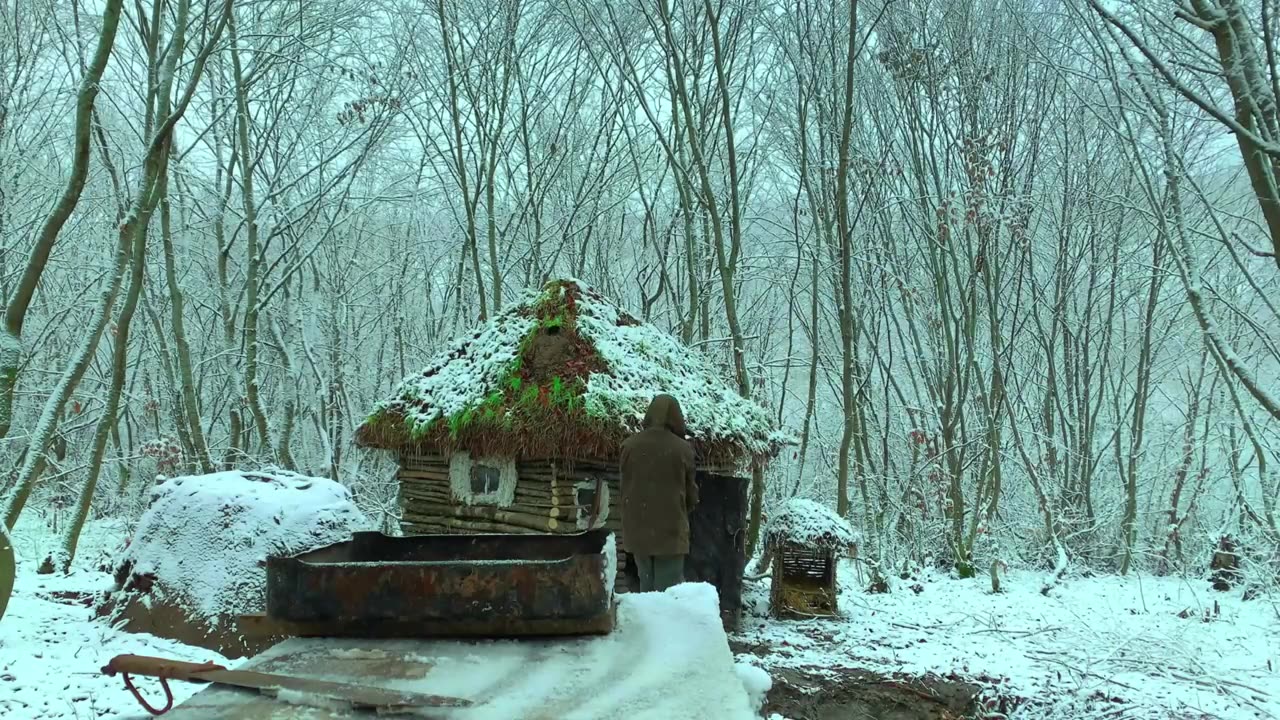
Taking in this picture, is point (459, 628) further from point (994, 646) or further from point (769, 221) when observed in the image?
point (769, 221)

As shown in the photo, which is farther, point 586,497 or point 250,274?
point 250,274

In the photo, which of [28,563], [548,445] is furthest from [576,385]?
[28,563]

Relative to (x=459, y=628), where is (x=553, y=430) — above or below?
above

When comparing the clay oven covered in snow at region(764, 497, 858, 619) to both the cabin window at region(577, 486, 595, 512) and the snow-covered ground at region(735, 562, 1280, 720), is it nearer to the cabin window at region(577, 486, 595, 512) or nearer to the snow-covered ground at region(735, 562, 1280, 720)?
the snow-covered ground at region(735, 562, 1280, 720)

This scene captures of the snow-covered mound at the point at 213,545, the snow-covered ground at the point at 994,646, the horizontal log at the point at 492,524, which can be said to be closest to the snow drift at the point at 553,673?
the snow-covered ground at the point at 994,646

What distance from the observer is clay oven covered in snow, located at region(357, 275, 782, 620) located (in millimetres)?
7918

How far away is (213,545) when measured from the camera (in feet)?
19.3

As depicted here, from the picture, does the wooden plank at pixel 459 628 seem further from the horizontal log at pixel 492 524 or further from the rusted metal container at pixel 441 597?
the horizontal log at pixel 492 524

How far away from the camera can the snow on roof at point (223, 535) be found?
5.77 meters

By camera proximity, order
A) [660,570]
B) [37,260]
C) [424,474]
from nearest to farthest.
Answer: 1. [37,260]
2. [660,570]
3. [424,474]

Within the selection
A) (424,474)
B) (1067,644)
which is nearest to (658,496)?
(424,474)

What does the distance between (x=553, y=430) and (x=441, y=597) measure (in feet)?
19.0

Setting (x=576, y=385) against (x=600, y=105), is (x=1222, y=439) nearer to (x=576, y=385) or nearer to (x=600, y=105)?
(x=576, y=385)

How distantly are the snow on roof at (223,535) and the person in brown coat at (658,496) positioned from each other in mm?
2211
